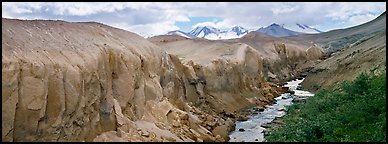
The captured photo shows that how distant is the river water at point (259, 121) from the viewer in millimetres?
24259

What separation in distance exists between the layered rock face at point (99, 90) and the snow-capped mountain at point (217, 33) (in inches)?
4666

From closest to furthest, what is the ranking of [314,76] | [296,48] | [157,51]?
[157,51], [314,76], [296,48]

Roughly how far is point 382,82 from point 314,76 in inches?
939

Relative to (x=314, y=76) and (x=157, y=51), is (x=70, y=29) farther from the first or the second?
(x=314, y=76)

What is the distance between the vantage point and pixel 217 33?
15325 centimetres

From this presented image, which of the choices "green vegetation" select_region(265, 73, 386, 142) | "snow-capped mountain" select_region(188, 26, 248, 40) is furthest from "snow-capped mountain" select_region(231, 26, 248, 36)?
"green vegetation" select_region(265, 73, 386, 142)

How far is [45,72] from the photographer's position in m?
16.8

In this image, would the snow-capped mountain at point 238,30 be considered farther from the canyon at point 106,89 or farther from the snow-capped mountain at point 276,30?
the canyon at point 106,89

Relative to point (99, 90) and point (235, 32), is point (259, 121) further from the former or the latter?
point (235, 32)

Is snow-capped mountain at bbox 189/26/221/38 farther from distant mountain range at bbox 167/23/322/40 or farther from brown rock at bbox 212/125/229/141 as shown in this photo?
brown rock at bbox 212/125/229/141

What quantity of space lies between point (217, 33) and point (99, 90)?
442 feet

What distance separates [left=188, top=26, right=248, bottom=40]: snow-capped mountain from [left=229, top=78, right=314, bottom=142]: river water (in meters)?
112

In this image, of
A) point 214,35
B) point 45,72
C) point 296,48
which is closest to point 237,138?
point 45,72

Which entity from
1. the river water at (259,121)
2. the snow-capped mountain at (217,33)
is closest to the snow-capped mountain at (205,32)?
the snow-capped mountain at (217,33)
